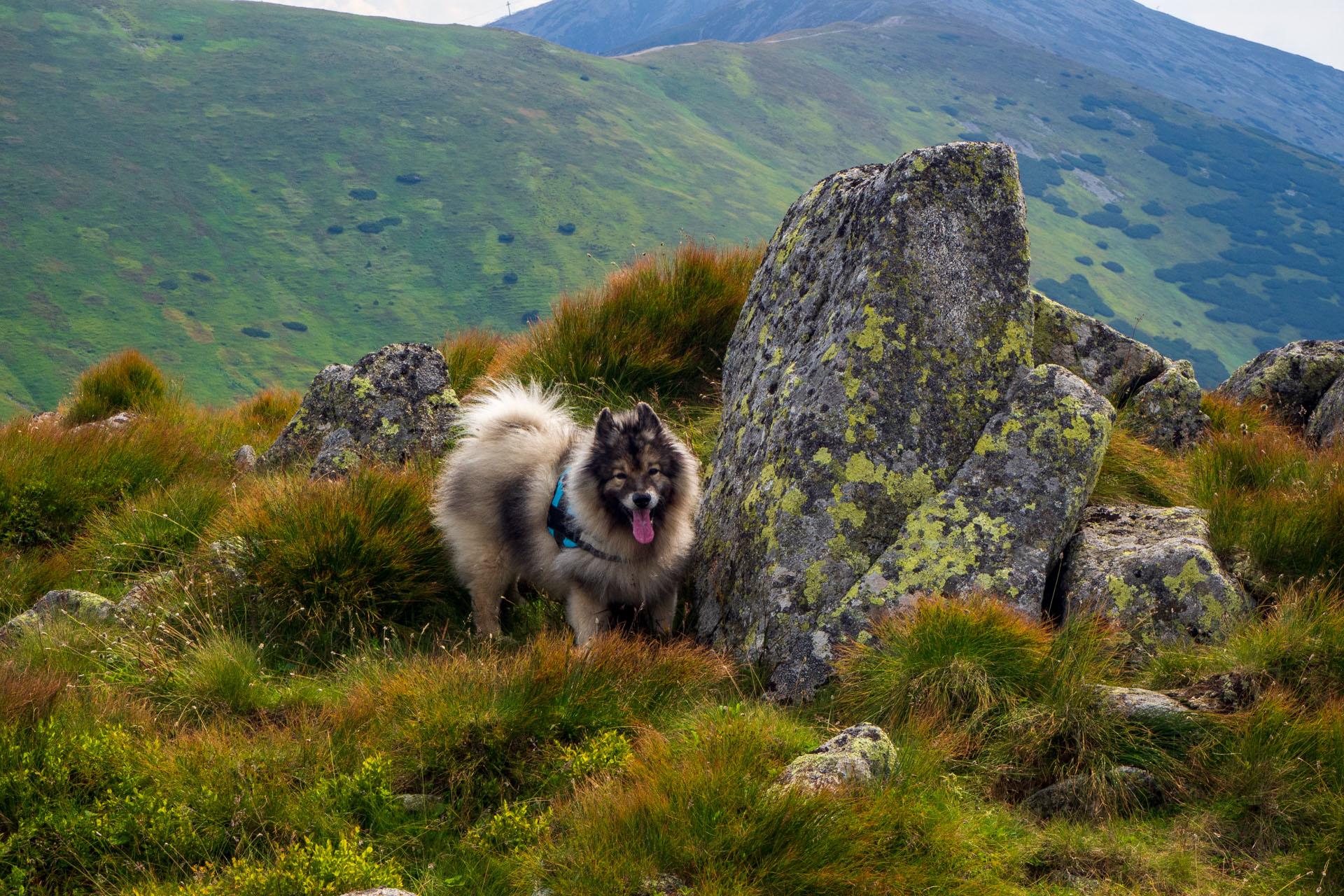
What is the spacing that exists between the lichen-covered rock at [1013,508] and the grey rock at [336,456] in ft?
17.5

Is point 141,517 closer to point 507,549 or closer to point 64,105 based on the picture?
point 507,549

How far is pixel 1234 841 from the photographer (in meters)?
4.16

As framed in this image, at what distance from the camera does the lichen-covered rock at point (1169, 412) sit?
8641 millimetres

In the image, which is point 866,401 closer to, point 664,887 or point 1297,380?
point 664,887

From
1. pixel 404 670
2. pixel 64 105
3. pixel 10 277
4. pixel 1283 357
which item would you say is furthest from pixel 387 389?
pixel 64 105

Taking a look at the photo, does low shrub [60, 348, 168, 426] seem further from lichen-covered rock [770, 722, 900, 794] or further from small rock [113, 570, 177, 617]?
lichen-covered rock [770, 722, 900, 794]

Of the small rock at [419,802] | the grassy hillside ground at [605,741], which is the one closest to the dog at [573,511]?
the grassy hillside ground at [605,741]

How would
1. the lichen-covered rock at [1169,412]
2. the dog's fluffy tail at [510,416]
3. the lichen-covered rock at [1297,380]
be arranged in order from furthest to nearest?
the lichen-covered rock at [1297,380] < the lichen-covered rock at [1169,412] < the dog's fluffy tail at [510,416]

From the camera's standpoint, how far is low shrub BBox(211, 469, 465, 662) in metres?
6.71

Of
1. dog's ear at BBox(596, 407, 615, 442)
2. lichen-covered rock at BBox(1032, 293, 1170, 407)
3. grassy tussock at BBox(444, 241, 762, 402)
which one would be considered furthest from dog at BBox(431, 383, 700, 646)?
lichen-covered rock at BBox(1032, 293, 1170, 407)

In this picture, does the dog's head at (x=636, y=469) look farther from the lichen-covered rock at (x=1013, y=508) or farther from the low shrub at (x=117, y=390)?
the low shrub at (x=117, y=390)

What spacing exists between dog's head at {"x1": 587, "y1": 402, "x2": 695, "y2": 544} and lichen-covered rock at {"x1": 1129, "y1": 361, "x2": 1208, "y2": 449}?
4899 mm

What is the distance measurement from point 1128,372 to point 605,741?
6970 millimetres

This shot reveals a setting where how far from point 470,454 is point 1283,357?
9571 millimetres
